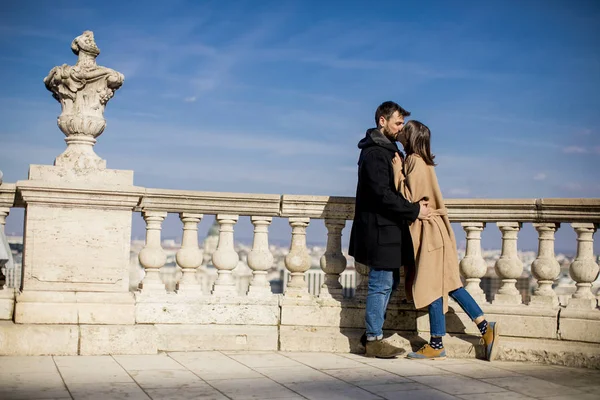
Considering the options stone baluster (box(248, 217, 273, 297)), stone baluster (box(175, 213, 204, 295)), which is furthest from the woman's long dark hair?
stone baluster (box(175, 213, 204, 295))

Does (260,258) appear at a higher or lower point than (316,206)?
lower

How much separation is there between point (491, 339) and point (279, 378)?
1.88m

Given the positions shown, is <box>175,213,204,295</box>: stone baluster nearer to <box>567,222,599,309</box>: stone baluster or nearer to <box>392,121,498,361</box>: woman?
<box>392,121,498,361</box>: woman

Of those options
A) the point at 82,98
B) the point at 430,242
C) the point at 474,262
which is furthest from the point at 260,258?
the point at 82,98

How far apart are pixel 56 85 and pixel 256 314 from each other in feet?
8.74

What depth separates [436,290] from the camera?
6344mm

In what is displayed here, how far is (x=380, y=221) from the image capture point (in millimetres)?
6379

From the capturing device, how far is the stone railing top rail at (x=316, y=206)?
6.75m

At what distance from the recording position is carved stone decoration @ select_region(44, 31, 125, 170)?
672cm

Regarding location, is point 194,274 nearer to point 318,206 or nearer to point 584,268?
point 318,206

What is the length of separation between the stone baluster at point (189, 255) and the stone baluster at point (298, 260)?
811mm

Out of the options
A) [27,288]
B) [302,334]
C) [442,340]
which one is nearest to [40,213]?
[27,288]

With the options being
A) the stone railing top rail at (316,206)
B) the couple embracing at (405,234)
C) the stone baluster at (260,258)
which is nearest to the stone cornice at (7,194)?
the stone railing top rail at (316,206)

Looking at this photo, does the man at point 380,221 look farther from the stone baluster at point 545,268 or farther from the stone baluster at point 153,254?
the stone baluster at point 153,254
